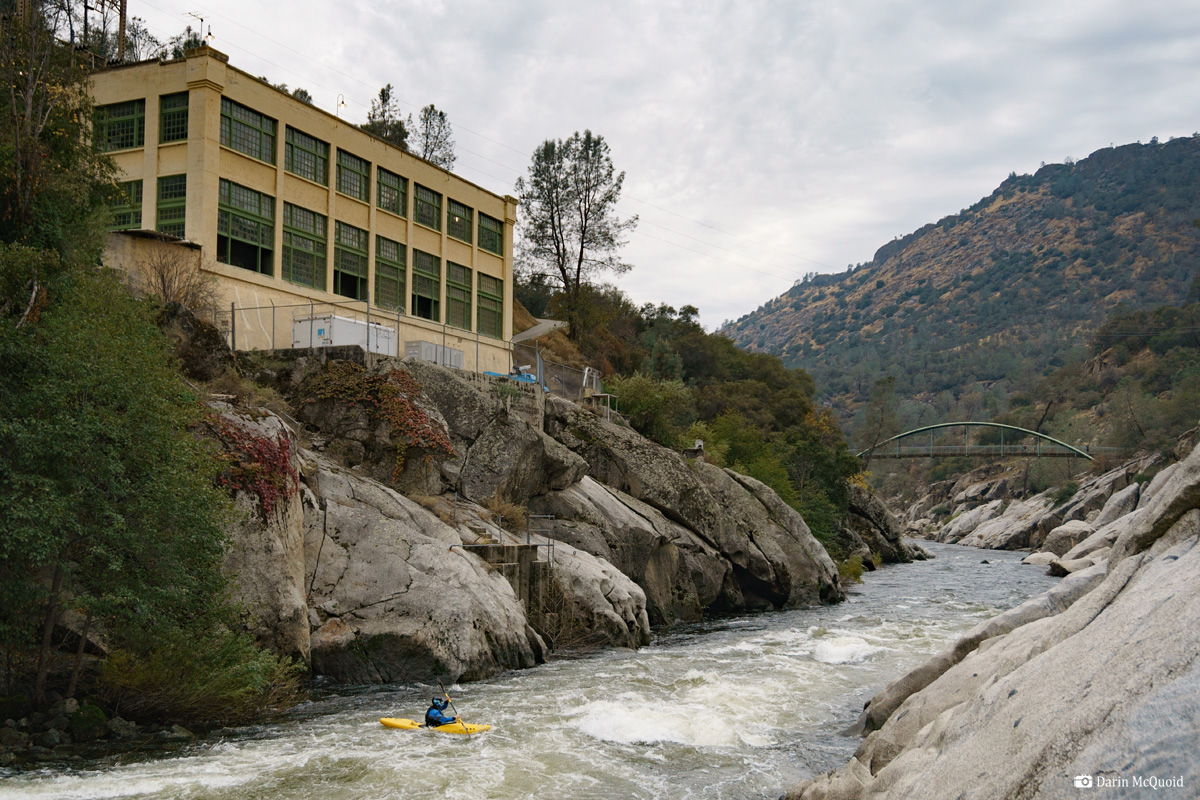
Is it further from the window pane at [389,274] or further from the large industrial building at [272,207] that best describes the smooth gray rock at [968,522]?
the window pane at [389,274]

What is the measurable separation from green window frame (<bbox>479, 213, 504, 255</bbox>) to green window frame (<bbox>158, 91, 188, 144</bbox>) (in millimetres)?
15269

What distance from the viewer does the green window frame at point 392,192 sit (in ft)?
124

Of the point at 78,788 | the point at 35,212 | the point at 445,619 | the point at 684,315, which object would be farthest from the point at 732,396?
the point at 78,788

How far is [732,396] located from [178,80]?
4015cm

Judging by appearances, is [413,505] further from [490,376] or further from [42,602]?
[490,376]

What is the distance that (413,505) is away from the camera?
21562 mm

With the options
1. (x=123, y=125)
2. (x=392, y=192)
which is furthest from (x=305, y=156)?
(x=123, y=125)

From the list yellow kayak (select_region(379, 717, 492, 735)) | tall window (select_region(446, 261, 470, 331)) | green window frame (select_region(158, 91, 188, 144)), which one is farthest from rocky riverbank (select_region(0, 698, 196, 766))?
tall window (select_region(446, 261, 470, 331))

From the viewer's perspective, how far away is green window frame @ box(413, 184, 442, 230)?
131ft

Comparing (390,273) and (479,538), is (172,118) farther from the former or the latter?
(479,538)

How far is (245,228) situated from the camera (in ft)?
104

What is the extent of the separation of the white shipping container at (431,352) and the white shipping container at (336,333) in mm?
879

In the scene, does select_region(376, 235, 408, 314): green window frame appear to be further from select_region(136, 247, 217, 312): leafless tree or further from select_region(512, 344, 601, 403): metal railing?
select_region(136, 247, 217, 312): leafless tree

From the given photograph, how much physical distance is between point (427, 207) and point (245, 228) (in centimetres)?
1007
